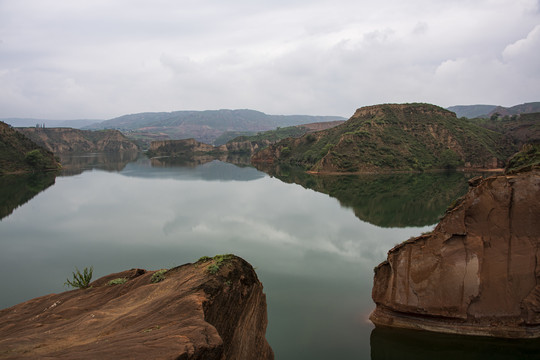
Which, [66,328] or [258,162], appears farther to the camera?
[258,162]

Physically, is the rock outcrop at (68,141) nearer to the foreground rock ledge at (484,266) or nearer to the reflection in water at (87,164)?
the reflection in water at (87,164)

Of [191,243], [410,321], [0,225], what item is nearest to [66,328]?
[410,321]

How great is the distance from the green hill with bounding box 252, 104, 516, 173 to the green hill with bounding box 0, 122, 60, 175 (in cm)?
6415

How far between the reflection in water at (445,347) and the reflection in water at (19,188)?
43033 millimetres

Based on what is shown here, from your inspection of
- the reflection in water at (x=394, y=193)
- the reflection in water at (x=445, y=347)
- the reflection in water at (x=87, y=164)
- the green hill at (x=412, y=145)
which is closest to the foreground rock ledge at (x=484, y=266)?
the reflection in water at (x=445, y=347)

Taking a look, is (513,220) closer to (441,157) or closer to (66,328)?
(66,328)

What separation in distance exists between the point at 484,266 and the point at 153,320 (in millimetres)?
12305

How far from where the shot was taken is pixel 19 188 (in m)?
58.1

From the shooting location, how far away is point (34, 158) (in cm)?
7950

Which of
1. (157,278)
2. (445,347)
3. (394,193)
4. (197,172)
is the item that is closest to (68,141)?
(197,172)

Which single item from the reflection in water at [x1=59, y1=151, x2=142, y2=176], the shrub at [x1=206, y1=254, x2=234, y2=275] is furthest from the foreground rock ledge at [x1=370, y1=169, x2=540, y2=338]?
the reflection in water at [x1=59, y1=151, x2=142, y2=176]

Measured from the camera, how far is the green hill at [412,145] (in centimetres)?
7831

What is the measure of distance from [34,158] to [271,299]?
82130 millimetres

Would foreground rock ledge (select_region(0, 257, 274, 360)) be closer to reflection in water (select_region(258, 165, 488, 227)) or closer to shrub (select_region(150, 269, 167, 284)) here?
shrub (select_region(150, 269, 167, 284))
